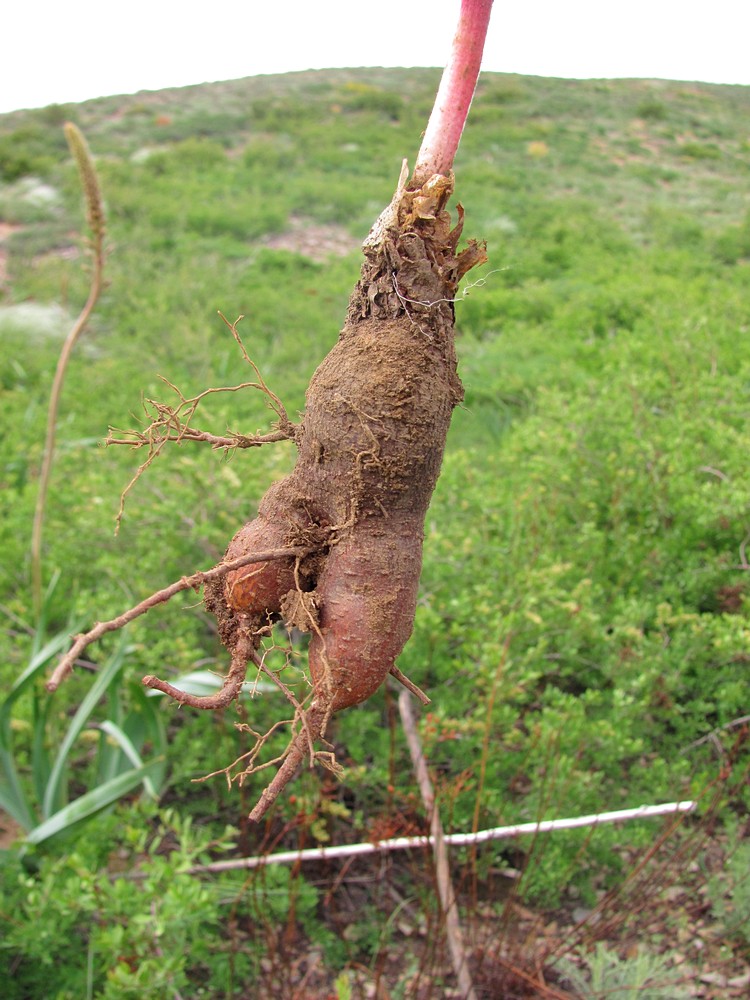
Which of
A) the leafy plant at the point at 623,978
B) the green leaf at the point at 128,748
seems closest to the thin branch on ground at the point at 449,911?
the leafy plant at the point at 623,978

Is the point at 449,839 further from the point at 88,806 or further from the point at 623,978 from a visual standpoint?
the point at 88,806

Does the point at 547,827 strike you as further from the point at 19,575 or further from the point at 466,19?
the point at 19,575

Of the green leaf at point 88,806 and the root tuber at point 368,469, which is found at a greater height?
the root tuber at point 368,469

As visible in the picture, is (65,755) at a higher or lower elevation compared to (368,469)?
lower

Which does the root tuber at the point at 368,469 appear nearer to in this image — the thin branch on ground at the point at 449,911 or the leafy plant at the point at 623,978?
the thin branch on ground at the point at 449,911

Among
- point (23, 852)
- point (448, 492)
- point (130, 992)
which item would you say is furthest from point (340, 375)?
point (448, 492)

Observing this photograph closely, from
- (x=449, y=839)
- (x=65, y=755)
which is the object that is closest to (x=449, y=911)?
(x=449, y=839)
